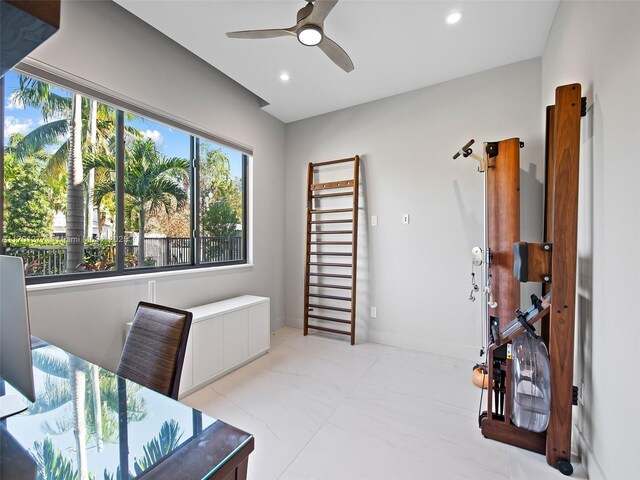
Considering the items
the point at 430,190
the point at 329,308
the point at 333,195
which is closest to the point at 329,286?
the point at 329,308

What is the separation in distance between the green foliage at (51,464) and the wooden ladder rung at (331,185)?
307 centimetres

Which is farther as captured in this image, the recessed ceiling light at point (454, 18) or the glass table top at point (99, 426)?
the recessed ceiling light at point (454, 18)

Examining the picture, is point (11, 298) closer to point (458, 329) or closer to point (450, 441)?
point (450, 441)

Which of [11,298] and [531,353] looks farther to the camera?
[531,353]

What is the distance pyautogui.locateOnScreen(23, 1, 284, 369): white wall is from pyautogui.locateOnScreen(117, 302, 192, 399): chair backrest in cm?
96

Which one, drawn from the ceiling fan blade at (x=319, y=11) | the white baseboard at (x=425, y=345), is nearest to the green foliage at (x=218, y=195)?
the ceiling fan blade at (x=319, y=11)

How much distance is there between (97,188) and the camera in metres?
2.18

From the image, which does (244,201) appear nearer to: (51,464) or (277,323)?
(277,323)

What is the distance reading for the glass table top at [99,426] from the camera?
0.66 m

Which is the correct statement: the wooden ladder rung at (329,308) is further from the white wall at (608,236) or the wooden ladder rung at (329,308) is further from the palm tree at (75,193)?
the palm tree at (75,193)

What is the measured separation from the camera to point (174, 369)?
3.76 feet

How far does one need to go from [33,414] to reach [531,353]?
218 centimetres

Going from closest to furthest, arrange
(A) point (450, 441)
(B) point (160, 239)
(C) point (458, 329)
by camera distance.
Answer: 1. (A) point (450, 441)
2. (B) point (160, 239)
3. (C) point (458, 329)

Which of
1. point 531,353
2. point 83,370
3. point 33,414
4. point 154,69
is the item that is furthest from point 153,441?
point 154,69
